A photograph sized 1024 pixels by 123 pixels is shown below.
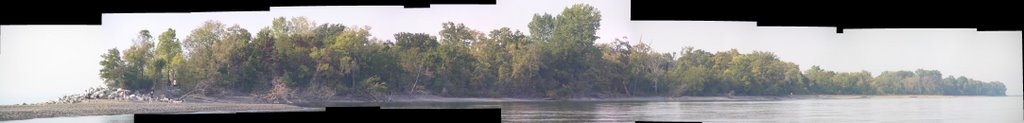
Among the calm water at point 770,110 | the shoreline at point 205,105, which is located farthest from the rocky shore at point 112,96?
the calm water at point 770,110

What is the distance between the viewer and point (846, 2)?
23469mm

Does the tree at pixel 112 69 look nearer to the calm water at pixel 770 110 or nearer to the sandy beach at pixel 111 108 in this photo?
the sandy beach at pixel 111 108

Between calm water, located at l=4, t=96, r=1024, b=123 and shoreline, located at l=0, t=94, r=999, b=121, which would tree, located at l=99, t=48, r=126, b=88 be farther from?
calm water, located at l=4, t=96, r=1024, b=123

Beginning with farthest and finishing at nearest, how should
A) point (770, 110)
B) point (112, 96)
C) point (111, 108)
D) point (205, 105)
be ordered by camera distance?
point (770, 110), point (112, 96), point (205, 105), point (111, 108)

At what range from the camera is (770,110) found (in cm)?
3077

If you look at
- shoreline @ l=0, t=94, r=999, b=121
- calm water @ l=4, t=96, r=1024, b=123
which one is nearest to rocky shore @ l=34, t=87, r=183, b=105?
shoreline @ l=0, t=94, r=999, b=121

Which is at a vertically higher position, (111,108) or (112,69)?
(112,69)

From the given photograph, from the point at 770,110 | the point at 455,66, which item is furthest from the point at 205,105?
the point at 770,110

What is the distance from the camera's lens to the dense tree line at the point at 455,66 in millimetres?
29453

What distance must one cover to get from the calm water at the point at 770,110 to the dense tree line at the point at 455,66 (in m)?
0.43

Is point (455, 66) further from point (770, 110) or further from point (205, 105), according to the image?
point (770, 110)

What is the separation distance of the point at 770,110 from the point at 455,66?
25.6ft

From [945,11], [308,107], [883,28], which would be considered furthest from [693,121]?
[308,107]

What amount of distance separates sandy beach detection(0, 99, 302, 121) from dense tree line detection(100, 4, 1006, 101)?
0.72 m
